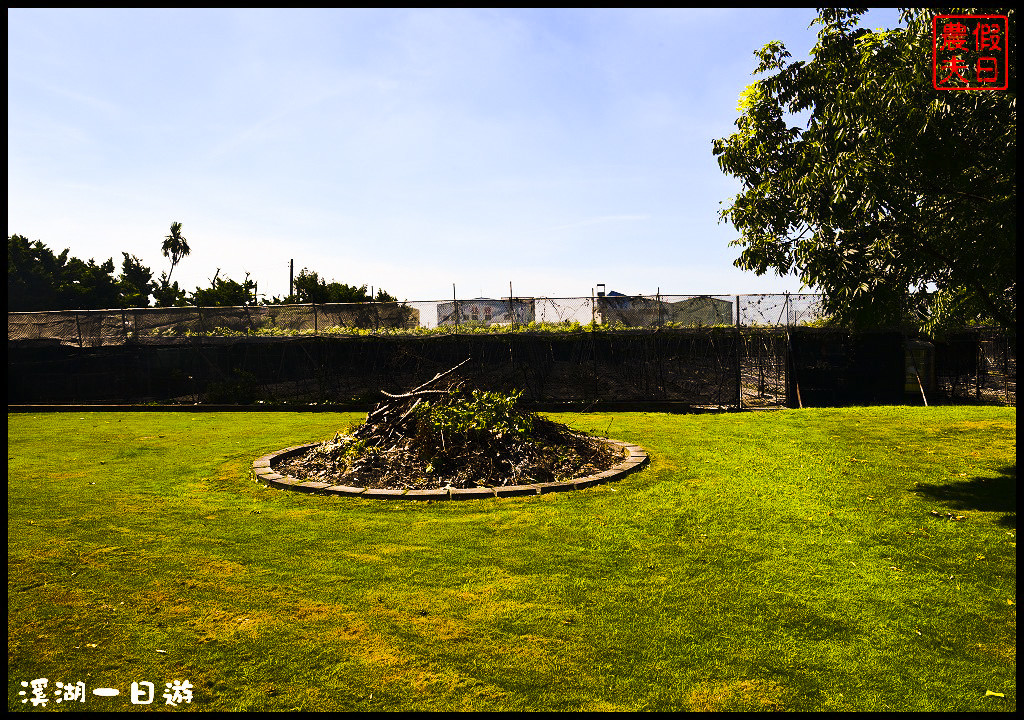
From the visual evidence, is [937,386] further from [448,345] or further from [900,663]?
[900,663]

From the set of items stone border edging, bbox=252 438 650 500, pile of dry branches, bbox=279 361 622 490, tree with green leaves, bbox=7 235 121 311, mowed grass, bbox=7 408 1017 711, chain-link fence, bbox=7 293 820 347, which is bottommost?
mowed grass, bbox=7 408 1017 711

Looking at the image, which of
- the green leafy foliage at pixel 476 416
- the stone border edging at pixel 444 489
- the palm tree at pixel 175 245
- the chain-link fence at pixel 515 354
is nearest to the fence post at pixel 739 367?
the chain-link fence at pixel 515 354

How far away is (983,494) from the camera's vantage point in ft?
22.8

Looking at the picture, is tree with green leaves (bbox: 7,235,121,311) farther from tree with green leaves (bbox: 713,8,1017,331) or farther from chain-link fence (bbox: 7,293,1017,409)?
tree with green leaves (bbox: 713,8,1017,331)

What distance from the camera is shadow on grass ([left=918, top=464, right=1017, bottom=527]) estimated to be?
6.37 m

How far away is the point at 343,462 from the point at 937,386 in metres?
16.0

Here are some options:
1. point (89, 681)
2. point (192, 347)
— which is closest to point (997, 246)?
point (89, 681)

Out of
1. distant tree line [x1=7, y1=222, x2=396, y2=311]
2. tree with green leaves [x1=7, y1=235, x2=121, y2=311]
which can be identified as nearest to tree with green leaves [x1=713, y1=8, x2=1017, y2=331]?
distant tree line [x1=7, y1=222, x2=396, y2=311]

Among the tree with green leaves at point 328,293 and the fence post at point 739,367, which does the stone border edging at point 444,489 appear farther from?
the tree with green leaves at point 328,293

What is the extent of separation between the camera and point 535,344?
17.9m

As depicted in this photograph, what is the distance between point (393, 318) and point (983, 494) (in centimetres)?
1476

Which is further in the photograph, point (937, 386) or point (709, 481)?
point (937, 386)

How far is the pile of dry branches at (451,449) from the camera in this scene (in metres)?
7.71

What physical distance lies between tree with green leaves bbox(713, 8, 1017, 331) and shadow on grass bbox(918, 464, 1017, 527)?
77.8 inches
